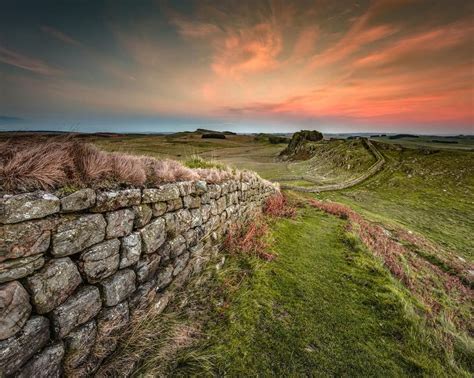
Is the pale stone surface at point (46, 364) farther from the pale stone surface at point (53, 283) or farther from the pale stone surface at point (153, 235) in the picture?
the pale stone surface at point (153, 235)

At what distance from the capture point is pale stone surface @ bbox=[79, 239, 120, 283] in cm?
305

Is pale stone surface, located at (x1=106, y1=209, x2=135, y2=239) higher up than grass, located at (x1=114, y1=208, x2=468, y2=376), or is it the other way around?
pale stone surface, located at (x1=106, y1=209, x2=135, y2=239)

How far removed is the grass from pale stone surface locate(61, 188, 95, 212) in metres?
2.34

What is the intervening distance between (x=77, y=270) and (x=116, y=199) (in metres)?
1.02

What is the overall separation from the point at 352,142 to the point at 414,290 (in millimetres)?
30954

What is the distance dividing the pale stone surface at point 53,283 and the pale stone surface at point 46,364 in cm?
45

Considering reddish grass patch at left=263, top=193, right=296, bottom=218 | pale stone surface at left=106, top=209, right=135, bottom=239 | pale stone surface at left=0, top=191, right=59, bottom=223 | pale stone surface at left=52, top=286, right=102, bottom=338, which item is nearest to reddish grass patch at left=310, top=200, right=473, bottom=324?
reddish grass patch at left=263, top=193, right=296, bottom=218

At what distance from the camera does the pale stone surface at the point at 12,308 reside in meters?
2.26

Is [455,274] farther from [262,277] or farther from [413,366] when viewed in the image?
[262,277]

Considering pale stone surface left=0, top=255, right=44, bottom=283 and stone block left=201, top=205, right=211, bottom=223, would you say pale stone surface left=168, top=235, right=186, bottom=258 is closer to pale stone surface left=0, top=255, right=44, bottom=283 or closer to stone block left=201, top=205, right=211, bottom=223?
stone block left=201, top=205, right=211, bottom=223

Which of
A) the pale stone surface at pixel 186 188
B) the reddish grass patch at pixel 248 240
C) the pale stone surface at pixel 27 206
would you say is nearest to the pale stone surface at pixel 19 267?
the pale stone surface at pixel 27 206

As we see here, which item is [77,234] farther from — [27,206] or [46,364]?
[46,364]

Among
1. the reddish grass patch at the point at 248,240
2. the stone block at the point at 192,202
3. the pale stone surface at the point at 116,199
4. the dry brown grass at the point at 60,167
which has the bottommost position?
the reddish grass patch at the point at 248,240

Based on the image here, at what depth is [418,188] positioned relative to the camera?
67.4 ft
